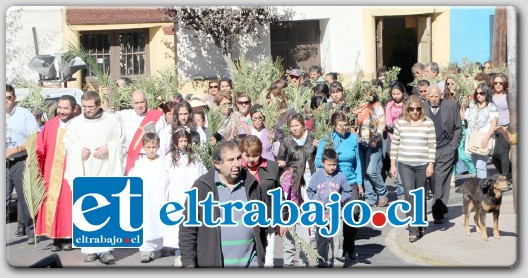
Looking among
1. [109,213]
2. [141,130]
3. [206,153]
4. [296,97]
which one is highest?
[296,97]

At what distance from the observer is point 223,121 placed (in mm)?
11828

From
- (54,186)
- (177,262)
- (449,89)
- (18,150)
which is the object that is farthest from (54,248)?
(449,89)

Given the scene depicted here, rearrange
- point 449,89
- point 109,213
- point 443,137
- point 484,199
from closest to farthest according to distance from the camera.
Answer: point 109,213 < point 484,199 < point 443,137 < point 449,89

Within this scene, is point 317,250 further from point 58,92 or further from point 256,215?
point 58,92

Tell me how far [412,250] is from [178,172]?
1.95 m

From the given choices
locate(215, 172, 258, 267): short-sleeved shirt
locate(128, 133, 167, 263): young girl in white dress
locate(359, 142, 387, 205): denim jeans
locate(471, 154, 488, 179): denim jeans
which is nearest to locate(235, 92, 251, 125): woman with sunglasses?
locate(128, 133, 167, 263): young girl in white dress

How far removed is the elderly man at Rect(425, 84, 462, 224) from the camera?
40.2ft

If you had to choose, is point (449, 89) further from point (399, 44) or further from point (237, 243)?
point (237, 243)

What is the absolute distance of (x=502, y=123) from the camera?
38.4 feet

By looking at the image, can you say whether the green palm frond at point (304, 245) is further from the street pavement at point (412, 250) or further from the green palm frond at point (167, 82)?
the green palm frond at point (167, 82)

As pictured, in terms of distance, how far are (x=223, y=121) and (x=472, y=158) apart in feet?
7.11

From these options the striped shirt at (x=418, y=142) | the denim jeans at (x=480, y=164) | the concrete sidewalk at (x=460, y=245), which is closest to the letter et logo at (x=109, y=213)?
the concrete sidewalk at (x=460, y=245)

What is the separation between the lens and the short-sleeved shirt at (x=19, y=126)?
11.3 meters

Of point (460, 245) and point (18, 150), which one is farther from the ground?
point (18, 150)
